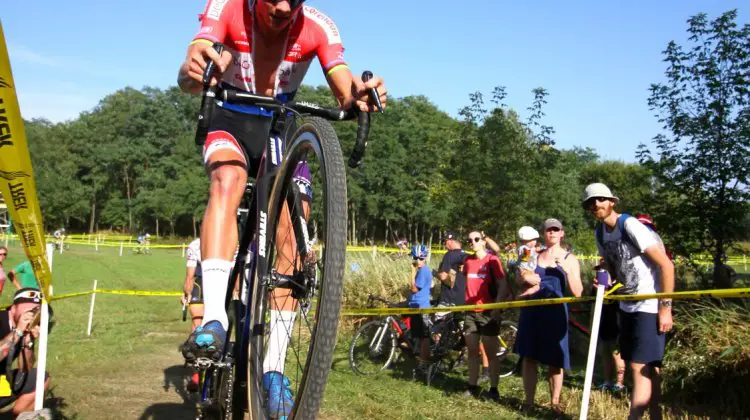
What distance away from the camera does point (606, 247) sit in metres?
6.16

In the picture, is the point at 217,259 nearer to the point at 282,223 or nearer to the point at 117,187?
the point at 282,223

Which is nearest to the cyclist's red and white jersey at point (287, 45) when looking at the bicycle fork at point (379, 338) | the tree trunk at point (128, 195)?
the bicycle fork at point (379, 338)

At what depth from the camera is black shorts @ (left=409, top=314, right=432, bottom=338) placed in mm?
10287

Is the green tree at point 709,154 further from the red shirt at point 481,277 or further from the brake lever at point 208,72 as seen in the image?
the brake lever at point 208,72

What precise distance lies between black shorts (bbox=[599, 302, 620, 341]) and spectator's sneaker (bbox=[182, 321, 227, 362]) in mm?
6374

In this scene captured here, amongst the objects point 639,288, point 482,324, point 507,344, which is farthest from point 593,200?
point 507,344

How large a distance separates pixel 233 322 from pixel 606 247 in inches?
154

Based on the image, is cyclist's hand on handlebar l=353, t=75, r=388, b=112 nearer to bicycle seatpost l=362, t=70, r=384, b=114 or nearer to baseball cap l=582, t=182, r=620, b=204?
bicycle seatpost l=362, t=70, r=384, b=114

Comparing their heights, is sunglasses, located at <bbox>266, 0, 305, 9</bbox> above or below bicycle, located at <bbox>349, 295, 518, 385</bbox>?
above

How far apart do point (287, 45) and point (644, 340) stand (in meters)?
3.77

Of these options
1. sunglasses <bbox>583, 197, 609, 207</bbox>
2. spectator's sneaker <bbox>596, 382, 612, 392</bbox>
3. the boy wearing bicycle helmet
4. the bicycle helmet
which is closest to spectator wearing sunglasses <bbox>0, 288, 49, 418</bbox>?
sunglasses <bbox>583, 197, 609, 207</bbox>

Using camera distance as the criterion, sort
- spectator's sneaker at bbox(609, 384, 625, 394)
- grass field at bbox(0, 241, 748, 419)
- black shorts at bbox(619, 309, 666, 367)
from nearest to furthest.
A: black shorts at bbox(619, 309, 666, 367)
grass field at bbox(0, 241, 748, 419)
spectator's sneaker at bbox(609, 384, 625, 394)

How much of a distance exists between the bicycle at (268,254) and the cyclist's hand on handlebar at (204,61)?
43mm

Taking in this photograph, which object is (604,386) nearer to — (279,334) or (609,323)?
A: (609,323)
